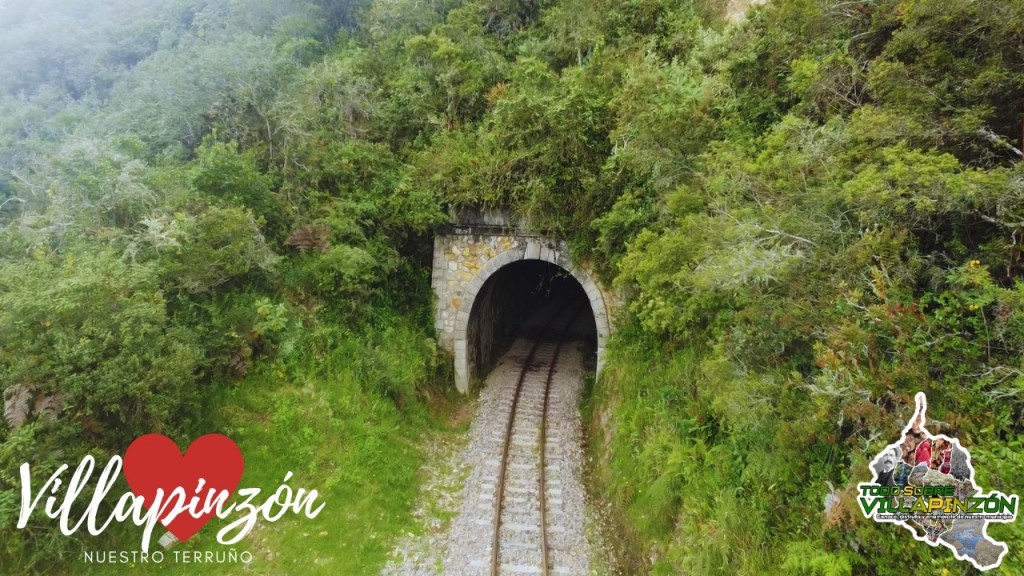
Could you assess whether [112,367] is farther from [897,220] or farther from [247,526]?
[897,220]

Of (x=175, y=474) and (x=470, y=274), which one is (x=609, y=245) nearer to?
(x=470, y=274)

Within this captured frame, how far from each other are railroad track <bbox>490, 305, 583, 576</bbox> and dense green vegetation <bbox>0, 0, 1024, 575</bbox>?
141 cm

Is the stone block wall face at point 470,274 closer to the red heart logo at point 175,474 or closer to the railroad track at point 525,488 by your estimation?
the railroad track at point 525,488

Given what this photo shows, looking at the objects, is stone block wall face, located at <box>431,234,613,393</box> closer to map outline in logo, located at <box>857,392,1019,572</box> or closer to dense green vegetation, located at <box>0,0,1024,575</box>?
dense green vegetation, located at <box>0,0,1024,575</box>

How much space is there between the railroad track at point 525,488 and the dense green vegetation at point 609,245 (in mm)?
1405

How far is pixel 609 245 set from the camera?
38.3 ft

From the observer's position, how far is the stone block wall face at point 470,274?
43.4 feet

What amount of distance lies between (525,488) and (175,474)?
6234 mm

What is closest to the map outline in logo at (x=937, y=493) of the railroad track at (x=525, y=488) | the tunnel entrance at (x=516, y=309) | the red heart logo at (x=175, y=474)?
the railroad track at (x=525, y=488)

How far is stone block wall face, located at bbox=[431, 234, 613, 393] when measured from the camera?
13219 millimetres

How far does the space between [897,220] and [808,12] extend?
4896 millimetres

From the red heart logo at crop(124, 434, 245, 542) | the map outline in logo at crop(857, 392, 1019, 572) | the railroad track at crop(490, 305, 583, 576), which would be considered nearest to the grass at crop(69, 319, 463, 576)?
the red heart logo at crop(124, 434, 245, 542)

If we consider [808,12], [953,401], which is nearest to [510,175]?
[808,12]

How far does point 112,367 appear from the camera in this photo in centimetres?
693
